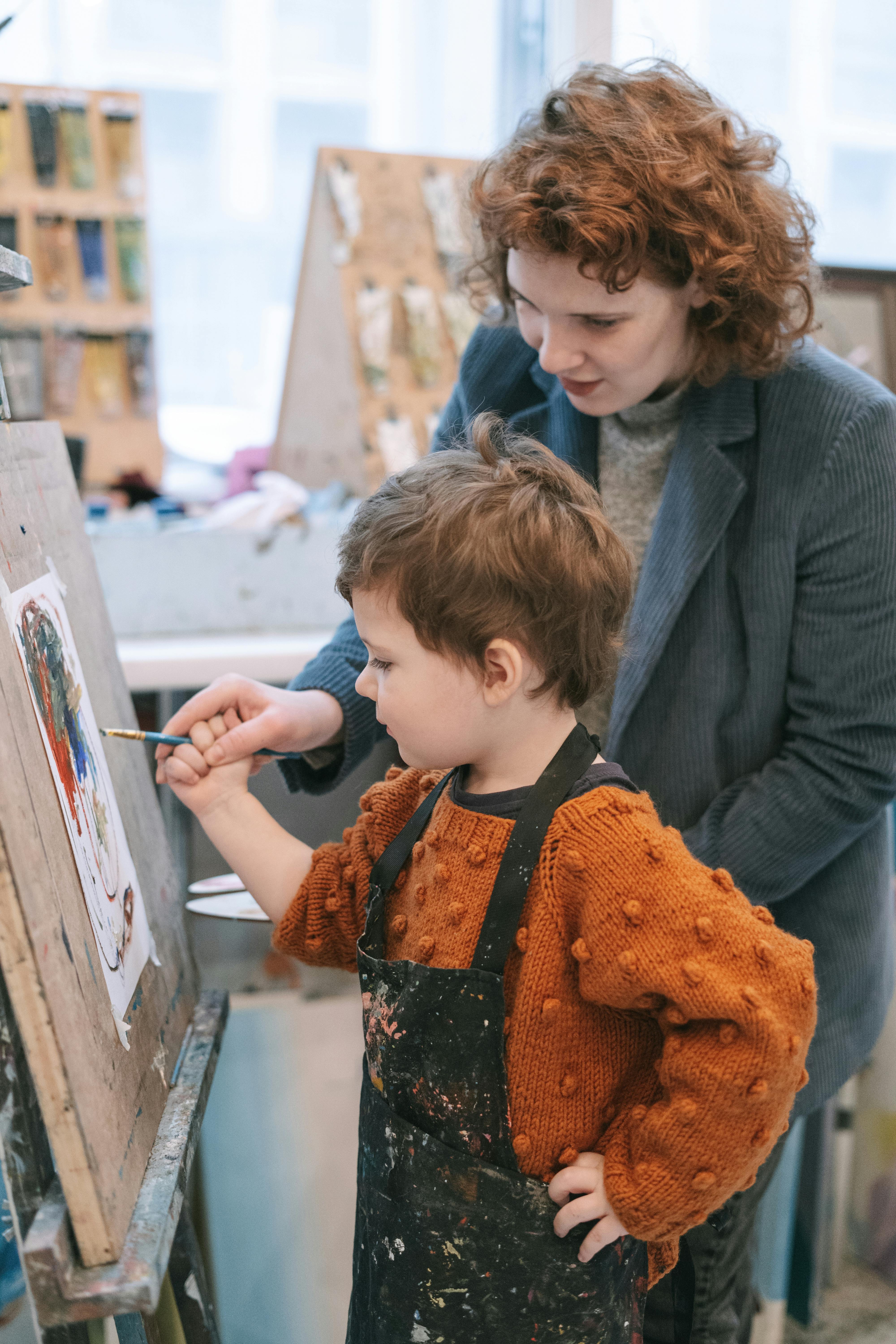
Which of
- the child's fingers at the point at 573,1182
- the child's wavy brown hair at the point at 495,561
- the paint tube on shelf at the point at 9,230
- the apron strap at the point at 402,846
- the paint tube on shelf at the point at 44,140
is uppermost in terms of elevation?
the paint tube on shelf at the point at 44,140

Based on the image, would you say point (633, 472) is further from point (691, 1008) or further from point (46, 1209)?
point (46, 1209)

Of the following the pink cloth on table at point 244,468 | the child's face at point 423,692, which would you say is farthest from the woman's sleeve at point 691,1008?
the pink cloth on table at point 244,468

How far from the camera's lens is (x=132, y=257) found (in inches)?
72.1

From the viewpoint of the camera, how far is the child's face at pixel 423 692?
78 cm

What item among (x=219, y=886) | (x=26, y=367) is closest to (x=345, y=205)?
(x=26, y=367)

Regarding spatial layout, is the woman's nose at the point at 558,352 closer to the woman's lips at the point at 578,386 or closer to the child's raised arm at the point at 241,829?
the woman's lips at the point at 578,386

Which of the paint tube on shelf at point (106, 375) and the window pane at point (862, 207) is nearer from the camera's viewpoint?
the paint tube on shelf at point (106, 375)

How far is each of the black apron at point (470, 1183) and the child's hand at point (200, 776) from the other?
227 mm

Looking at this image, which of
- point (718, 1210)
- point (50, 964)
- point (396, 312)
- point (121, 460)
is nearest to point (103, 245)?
point (121, 460)

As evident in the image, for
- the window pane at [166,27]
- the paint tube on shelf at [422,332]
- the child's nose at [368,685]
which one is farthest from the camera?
the window pane at [166,27]

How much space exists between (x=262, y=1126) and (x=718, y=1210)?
688 mm

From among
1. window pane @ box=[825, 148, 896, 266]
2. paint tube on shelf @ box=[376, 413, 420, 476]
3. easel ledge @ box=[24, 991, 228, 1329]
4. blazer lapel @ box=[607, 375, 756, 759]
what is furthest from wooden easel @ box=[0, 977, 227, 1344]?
window pane @ box=[825, 148, 896, 266]

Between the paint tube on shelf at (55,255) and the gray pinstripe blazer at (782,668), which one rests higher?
the paint tube on shelf at (55,255)

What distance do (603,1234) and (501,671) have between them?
0.39m
